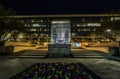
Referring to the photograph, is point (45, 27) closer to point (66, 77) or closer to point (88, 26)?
point (88, 26)

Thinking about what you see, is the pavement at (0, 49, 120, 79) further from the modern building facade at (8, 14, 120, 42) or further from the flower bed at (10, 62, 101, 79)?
the modern building facade at (8, 14, 120, 42)

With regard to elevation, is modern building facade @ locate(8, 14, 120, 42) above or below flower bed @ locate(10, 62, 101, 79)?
above

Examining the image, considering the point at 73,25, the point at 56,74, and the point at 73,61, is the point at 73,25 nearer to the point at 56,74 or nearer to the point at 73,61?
the point at 73,61

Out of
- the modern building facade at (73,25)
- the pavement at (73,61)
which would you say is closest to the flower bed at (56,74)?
the pavement at (73,61)

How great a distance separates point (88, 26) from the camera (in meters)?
116

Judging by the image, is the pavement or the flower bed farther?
the pavement

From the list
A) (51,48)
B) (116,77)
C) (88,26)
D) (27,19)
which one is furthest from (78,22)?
(116,77)

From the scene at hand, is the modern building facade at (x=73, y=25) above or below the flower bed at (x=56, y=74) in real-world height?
above

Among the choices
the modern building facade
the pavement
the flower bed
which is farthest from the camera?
the modern building facade

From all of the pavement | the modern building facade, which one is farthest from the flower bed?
the modern building facade

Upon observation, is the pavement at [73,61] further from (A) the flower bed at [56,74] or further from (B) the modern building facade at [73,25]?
(B) the modern building facade at [73,25]

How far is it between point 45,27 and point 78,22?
18185 millimetres

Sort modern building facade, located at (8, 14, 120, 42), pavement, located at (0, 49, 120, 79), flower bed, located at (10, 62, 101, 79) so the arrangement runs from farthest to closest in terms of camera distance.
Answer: modern building facade, located at (8, 14, 120, 42) < pavement, located at (0, 49, 120, 79) < flower bed, located at (10, 62, 101, 79)

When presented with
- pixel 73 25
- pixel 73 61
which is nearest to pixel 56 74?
pixel 73 61
